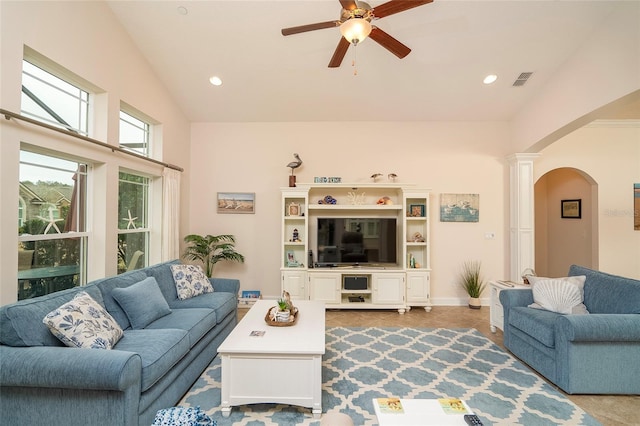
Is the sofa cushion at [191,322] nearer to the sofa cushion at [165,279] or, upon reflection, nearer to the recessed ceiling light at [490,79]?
the sofa cushion at [165,279]

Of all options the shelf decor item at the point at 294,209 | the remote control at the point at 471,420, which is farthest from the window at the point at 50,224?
the remote control at the point at 471,420

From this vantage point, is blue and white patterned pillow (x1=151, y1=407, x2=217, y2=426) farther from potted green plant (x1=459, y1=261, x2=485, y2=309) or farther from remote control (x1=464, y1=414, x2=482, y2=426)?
potted green plant (x1=459, y1=261, x2=485, y2=309)

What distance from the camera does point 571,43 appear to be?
11.4 feet

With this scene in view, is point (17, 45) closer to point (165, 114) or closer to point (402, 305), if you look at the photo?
point (165, 114)

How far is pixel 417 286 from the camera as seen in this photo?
4703 mm

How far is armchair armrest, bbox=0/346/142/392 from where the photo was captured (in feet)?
5.38

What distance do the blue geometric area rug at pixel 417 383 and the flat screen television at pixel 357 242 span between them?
1.47m

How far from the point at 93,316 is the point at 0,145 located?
54.3 inches

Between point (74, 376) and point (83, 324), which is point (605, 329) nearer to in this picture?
point (74, 376)

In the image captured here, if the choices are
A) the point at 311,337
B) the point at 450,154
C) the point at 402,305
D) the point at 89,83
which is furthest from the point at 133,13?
the point at 402,305

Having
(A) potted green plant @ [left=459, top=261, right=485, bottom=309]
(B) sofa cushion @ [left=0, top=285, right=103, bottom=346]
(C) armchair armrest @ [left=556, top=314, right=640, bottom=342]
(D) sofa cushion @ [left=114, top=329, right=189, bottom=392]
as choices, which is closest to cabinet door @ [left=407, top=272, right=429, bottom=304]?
(A) potted green plant @ [left=459, top=261, right=485, bottom=309]

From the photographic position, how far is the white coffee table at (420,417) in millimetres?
1495

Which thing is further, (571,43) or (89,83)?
(571,43)

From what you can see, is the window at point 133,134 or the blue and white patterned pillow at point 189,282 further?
the window at point 133,134
